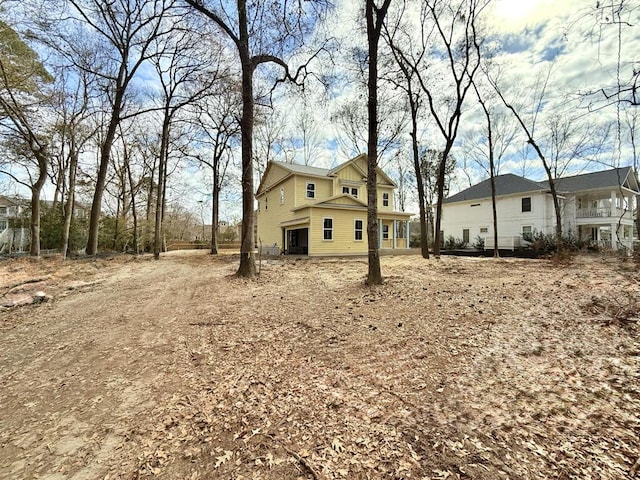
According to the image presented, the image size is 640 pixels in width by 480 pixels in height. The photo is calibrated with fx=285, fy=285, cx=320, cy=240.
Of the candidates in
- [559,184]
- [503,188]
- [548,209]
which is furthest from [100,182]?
[559,184]

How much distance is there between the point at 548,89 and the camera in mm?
15547

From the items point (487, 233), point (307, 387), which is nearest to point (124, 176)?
point (307, 387)

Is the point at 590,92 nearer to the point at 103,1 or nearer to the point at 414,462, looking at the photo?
the point at 414,462

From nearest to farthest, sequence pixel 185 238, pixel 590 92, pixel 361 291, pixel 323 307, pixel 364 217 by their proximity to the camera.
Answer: pixel 590 92 < pixel 323 307 < pixel 361 291 < pixel 364 217 < pixel 185 238

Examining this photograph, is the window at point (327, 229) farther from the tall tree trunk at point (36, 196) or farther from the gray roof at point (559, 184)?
the gray roof at point (559, 184)

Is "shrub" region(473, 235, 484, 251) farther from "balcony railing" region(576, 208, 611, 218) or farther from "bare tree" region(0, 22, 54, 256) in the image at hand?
"bare tree" region(0, 22, 54, 256)

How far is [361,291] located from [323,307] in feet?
5.08

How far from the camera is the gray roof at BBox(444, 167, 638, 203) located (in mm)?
22734

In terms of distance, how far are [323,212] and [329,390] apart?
14.7 metres

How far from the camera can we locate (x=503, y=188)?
2578 centimetres

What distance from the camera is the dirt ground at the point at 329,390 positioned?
6.68 ft

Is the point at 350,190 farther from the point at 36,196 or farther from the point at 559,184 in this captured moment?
the point at 559,184

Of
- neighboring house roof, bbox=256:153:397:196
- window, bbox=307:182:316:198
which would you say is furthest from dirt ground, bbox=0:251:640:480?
neighboring house roof, bbox=256:153:397:196

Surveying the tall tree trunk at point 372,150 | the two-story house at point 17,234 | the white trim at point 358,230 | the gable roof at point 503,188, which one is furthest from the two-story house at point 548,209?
the two-story house at point 17,234
